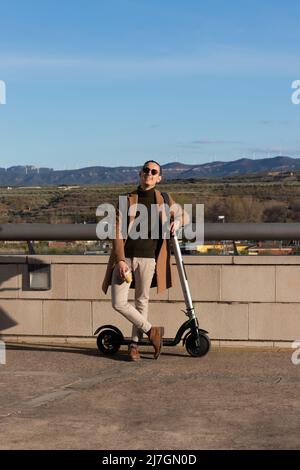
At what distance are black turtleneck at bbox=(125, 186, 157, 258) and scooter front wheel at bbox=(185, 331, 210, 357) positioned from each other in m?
0.87

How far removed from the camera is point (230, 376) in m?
8.19

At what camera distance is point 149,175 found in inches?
343

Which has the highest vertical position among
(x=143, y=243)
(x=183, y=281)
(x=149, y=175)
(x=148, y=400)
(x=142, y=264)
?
(x=149, y=175)

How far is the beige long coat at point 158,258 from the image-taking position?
8664 millimetres

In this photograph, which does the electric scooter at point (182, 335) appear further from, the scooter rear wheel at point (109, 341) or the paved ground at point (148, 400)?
the paved ground at point (148, 400)

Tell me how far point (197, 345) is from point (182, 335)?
169 mm

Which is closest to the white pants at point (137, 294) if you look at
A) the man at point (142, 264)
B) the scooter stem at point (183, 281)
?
the man at point (142, 264)

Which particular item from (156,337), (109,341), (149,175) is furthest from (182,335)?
(149,175)

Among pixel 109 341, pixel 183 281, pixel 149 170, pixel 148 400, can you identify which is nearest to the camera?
pixel 148 400

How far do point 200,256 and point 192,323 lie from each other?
3.36 feet

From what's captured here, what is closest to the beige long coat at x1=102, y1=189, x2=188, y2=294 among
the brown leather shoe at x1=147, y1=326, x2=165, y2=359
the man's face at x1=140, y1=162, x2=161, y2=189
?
the man's face at x1=140, y1=162, x2=161, y2=189

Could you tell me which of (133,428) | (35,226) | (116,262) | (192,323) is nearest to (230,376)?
(192,323)

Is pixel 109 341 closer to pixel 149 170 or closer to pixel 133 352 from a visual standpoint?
pixel 133 352
